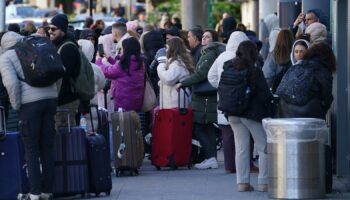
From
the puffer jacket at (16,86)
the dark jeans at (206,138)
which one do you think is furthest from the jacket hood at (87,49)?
the puffer jacket at (16,86)

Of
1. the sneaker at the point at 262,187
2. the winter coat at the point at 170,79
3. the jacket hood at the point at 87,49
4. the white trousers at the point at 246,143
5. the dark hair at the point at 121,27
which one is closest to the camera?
the white trousers at the point at 246,143

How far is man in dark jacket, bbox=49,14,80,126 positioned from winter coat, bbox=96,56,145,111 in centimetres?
263

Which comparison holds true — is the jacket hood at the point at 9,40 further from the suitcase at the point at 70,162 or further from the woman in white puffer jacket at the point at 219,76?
the woman in white puffer jacket at the point at 219,76

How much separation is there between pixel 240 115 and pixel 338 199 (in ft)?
4.48

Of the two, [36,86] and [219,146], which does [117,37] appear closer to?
[219,146]

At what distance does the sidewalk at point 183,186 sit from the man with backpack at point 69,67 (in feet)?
3.46

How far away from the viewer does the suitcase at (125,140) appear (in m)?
15.5

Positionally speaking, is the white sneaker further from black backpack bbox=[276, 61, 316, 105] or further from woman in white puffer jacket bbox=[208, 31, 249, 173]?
black backpack bbox=[276, 61, 316, 105]

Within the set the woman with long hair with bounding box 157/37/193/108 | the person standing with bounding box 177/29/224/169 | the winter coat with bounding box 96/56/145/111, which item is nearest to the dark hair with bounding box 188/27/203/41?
the person standing with bounding box 177/29/224/169

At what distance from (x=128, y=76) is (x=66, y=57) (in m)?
2.93

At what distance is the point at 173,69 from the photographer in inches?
644

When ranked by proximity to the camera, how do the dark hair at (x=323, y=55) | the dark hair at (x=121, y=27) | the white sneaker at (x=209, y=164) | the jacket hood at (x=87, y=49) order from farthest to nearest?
the dark hair at (x=121, y=27) < the white sneaker at (x=209, y=164) < the jacket hood at (x=87, y=49) < the dark hair at (x=323, y=55)

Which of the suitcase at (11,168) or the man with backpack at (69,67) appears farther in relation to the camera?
the man with backpack at (69,67)

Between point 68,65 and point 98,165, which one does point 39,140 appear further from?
point 68,65
